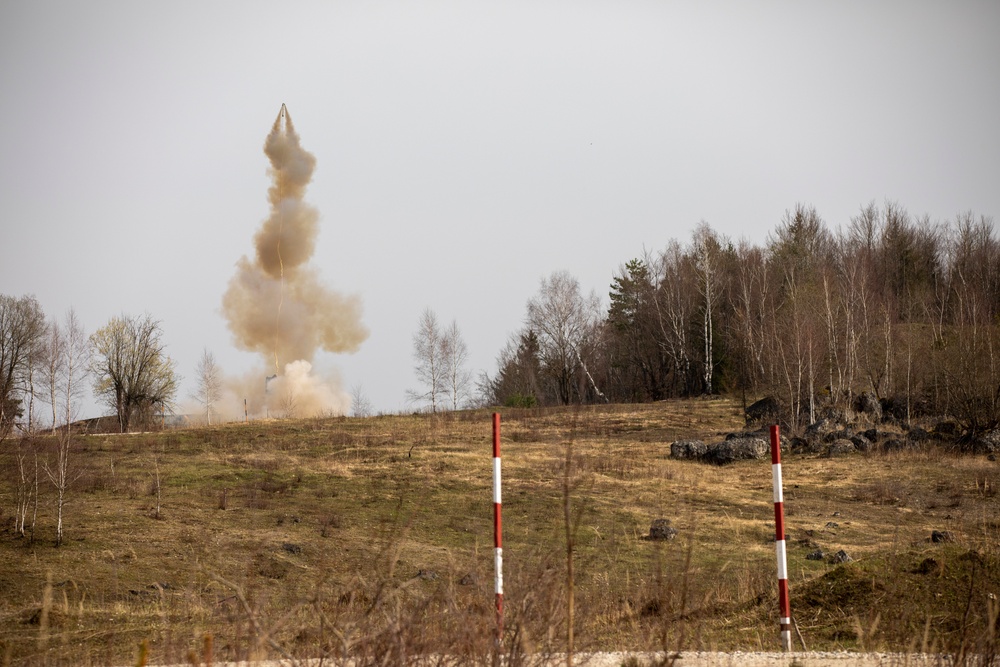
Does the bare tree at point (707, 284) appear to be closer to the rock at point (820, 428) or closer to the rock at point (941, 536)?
the rock at point (820, 428)

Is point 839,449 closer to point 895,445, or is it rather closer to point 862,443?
point 862,443

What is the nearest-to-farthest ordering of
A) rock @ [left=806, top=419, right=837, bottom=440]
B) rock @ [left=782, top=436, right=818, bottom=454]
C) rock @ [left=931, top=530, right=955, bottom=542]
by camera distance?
rock @ [left=931, top=530, right=955, bottom=542], rock @ [left=782, top=436, right=818, bottom=454], rock @ [left=806, top=419, right=837, bottom=440]

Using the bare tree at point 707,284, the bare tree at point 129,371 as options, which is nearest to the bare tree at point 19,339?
the bare tree at point 129,371

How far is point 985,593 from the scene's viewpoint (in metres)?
7.91

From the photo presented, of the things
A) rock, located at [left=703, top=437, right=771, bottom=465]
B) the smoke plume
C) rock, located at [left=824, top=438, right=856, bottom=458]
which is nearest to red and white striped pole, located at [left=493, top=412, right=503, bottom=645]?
rock, located at [left=703, top=437, right=771, bottom=465]

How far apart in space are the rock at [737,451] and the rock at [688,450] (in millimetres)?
249

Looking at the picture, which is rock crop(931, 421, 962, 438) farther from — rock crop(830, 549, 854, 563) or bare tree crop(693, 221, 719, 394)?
bare tree crop(693, 221, 719, 394)

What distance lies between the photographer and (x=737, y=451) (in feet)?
87.0

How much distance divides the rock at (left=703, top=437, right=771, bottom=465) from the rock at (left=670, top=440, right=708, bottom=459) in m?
0.25

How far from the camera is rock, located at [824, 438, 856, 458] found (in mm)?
27062

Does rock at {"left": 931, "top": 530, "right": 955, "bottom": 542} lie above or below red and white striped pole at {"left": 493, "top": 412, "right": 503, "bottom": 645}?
below

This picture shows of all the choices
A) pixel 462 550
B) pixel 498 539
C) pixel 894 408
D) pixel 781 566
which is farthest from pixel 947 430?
pixel 498 539

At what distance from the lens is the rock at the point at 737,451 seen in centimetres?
2629

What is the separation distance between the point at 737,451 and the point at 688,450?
1.41 metres
